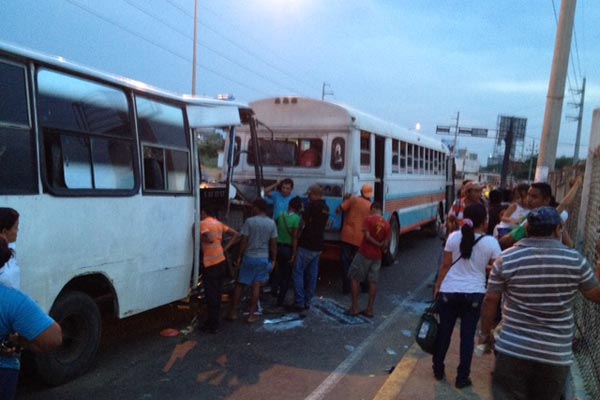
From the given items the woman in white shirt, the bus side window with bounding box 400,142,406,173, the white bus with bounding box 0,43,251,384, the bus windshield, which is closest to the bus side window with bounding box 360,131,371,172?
the bus windshield

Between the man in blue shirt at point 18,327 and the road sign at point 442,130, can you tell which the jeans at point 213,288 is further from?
the road sign at point 442,130

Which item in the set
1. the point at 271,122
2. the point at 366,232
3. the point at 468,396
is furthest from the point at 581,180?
the point at 271,122

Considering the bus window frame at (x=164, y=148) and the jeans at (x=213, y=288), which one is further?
the jeans at (x=213, y=288)

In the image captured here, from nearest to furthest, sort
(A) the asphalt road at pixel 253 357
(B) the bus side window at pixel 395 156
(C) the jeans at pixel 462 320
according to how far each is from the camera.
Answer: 1. (C) the jeans at pixel 462 320
2. (A) the asphalt road at pixel 253 357
3. (B) the bus side window at pixel 395 156

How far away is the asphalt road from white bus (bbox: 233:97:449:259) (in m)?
2.22

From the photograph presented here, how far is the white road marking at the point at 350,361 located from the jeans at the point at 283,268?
1.50 metres

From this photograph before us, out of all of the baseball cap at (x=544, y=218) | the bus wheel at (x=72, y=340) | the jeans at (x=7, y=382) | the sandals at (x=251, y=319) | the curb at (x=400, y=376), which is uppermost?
the baseball cap at (x=544, y=218)

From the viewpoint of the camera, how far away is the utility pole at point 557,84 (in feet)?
28.4

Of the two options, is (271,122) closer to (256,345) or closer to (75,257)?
(256,345)

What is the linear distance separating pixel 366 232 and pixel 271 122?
3486mm

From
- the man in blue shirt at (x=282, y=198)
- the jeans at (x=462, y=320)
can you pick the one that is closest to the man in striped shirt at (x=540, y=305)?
the jeans at (x=462, y=320)

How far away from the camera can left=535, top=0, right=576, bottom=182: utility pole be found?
8648 mm

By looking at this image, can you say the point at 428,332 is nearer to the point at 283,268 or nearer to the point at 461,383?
the point at 461,383

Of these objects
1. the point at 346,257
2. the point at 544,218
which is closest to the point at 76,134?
the point at 544,218
